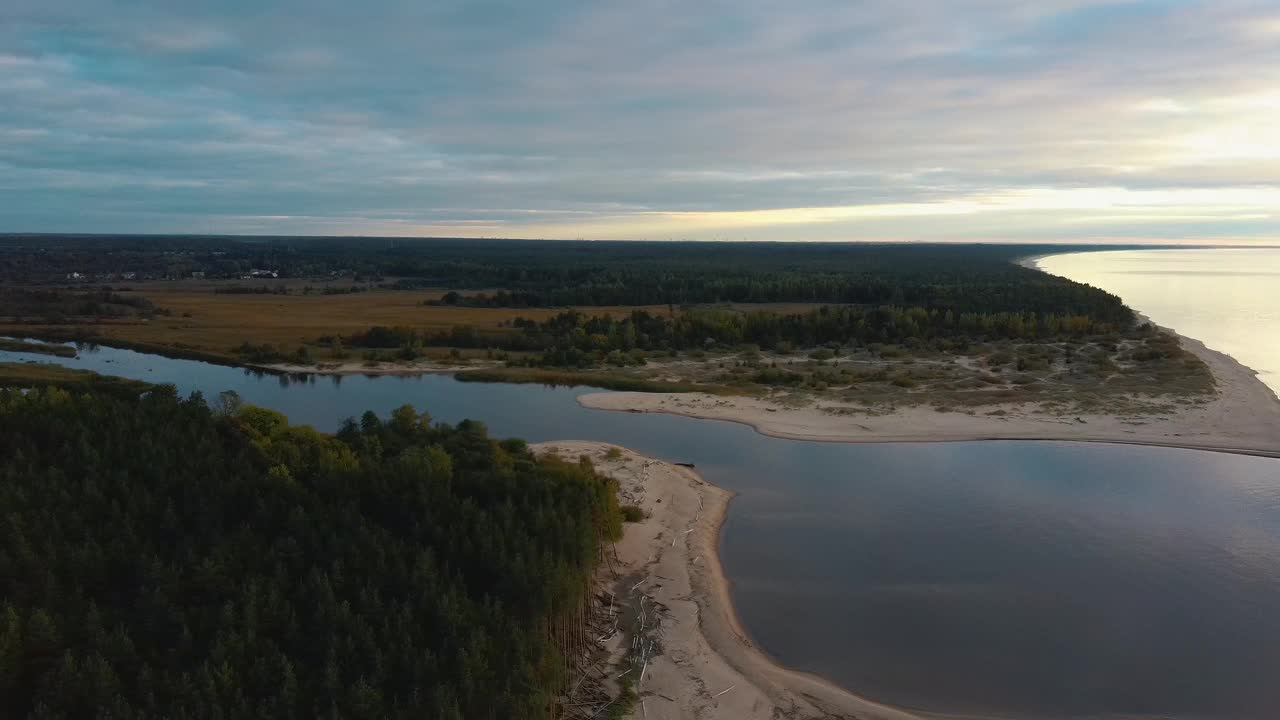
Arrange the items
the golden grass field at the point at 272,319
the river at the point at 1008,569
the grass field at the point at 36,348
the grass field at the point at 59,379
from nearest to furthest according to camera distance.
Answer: the river at the point at 1008,569, the grass field at the point at 59,379, the grass field at the point at 36,348, the golden grass field at the point at 272,319

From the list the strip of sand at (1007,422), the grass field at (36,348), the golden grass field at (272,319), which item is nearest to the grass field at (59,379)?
the grass field at (36,348)

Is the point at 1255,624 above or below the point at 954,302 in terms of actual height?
below

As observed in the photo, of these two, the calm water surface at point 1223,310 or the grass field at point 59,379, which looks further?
the calm water surface at point 1223,310

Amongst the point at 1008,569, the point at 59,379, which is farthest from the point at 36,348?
the point at 1008,569

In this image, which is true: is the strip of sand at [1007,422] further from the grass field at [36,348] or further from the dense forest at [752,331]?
the grass field at [36,348]

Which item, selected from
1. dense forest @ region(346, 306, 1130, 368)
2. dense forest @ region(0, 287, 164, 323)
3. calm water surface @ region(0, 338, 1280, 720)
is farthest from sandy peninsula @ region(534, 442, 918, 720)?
dense forest @ region(0, 287, 164, 323)

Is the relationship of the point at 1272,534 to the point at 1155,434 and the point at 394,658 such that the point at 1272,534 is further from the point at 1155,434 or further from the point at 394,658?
the point at 394,658

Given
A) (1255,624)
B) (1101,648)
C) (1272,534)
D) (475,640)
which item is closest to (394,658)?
(475,640)
